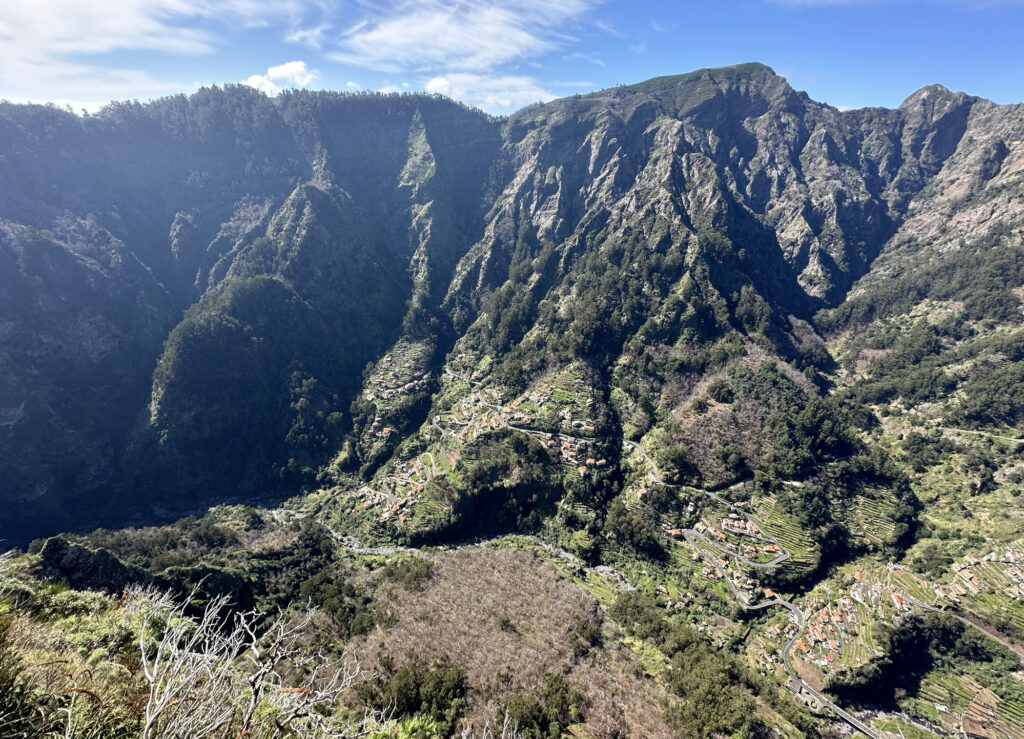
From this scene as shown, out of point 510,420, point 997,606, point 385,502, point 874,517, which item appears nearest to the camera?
point 997,606

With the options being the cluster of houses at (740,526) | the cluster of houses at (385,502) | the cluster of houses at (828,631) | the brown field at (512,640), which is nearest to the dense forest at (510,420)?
the cluster of houses at (828,631)

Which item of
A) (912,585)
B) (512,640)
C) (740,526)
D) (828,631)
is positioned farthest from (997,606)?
(512,640)

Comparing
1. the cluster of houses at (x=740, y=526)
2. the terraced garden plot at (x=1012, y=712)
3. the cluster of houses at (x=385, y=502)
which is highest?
the cluster of houses at (x=740, y=526)

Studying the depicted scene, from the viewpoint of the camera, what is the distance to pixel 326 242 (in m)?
149

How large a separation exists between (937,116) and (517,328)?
237m

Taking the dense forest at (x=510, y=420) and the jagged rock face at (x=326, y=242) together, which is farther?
the jagged rock face at (x=326, y=242)

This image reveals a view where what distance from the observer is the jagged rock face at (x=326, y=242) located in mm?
105188

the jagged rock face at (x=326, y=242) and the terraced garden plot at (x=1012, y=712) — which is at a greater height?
the jagged rock face at (x=326, y=242)

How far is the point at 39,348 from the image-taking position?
10375 centimetres

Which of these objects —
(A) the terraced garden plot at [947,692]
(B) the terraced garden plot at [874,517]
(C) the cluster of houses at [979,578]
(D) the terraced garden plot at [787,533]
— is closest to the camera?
(A) the terraced garden plot at [947,692]

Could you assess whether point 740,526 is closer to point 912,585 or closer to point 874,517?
point 912,585

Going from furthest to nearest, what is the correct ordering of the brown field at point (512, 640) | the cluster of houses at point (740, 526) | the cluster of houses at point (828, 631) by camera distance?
the cluster of houses at point (740, 526) < the cluster of houses at point (828, 631) < the brown field at point (512, 640)

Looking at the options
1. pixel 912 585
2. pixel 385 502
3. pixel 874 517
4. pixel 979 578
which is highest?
pixel 874 517

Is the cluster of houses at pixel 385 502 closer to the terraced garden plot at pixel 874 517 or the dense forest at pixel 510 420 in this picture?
the dense forest at pixel 510 420
